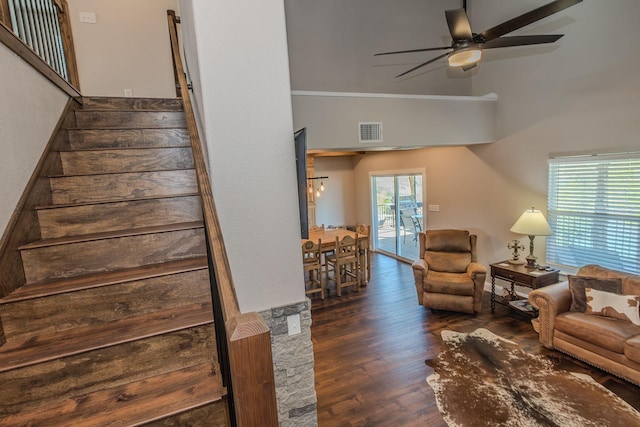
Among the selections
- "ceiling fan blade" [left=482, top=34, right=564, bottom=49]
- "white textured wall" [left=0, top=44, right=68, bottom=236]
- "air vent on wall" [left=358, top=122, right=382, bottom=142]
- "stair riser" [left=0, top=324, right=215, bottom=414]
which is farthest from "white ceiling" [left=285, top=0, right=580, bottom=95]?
"stair riser" [left=0, top=324, right=215, bottom=414]

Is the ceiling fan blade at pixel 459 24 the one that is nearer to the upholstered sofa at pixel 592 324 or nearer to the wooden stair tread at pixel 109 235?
the wooden stair tread at pixel 109 235

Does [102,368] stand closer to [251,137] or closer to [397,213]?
[251,137]

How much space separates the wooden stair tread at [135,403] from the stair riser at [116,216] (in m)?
0.95

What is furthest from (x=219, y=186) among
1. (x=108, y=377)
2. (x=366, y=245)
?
(x=366, y=245)

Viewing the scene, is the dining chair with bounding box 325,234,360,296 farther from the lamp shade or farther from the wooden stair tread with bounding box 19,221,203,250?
the wooden stair tread with bounding box 19,221,203,250

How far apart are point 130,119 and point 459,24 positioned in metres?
2.84

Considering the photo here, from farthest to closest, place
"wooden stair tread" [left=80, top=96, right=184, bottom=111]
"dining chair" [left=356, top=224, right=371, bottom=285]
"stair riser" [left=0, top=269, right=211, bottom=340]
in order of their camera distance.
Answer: "dining chair" [left=356, top=224, right=371, bottom=285] < "wooden stair tread" [left=80, top=96, right=184, bottom=111] < "stair riser" [left=0, top=269, right=211, bottom=340]

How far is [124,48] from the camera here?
13.5 ft

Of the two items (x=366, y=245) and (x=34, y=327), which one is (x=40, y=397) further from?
(x=366, y=245)

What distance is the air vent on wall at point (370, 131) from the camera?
3.94 metres

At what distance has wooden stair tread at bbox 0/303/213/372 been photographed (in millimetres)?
1174

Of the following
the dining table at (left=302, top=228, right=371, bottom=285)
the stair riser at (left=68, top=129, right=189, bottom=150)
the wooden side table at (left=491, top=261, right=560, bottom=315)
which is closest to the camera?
the stair riser at (left=68, top=129, right=189, bottom=150)

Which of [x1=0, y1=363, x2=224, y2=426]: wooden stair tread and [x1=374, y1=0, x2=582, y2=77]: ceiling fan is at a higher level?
[x1=374, y1=0, x2=582, y2=77]: ceiling fan

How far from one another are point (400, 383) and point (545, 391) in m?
1.26
